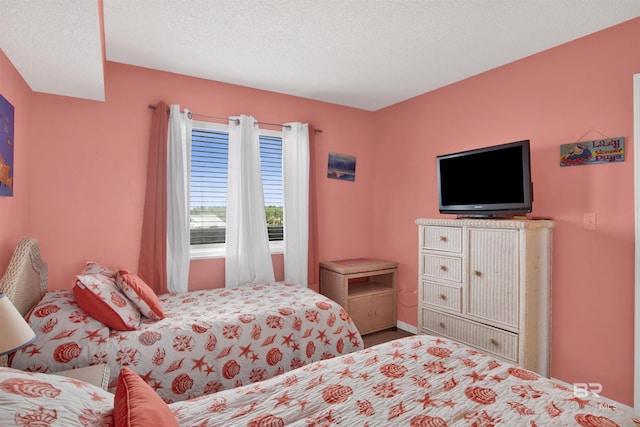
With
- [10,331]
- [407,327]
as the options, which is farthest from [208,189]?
[407,327]

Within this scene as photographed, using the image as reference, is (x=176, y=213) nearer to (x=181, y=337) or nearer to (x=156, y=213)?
(x=156, y=213)

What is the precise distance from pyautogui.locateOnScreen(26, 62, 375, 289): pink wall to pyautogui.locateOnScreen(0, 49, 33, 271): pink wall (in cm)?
13

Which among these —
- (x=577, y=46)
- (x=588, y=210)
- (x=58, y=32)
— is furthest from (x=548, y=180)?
(x=58, y=32)

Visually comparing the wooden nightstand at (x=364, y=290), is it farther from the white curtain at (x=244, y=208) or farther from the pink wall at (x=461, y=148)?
the white curtain at (x=244, y=208)

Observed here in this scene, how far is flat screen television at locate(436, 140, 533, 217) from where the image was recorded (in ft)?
8.25

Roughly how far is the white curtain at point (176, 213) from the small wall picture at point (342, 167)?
1.69 m

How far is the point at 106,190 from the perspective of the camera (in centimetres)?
286

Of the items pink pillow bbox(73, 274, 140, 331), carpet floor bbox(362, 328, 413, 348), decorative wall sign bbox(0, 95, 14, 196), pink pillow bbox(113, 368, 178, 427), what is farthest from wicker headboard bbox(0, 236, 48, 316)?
carpet floor bbox(362, 328, 413, 348)

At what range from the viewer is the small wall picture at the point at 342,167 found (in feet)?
13.3

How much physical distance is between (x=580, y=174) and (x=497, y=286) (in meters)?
1.02

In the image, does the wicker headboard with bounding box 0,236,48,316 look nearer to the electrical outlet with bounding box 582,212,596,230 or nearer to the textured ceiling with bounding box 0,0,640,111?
the textured ceiling with bounding box 0,0,640,111

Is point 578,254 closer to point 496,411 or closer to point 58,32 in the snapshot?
point 496,411

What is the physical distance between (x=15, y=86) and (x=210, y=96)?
1.49 m

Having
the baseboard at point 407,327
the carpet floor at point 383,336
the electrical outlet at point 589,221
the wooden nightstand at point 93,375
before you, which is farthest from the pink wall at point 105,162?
the electrical outlet at point 589,221
